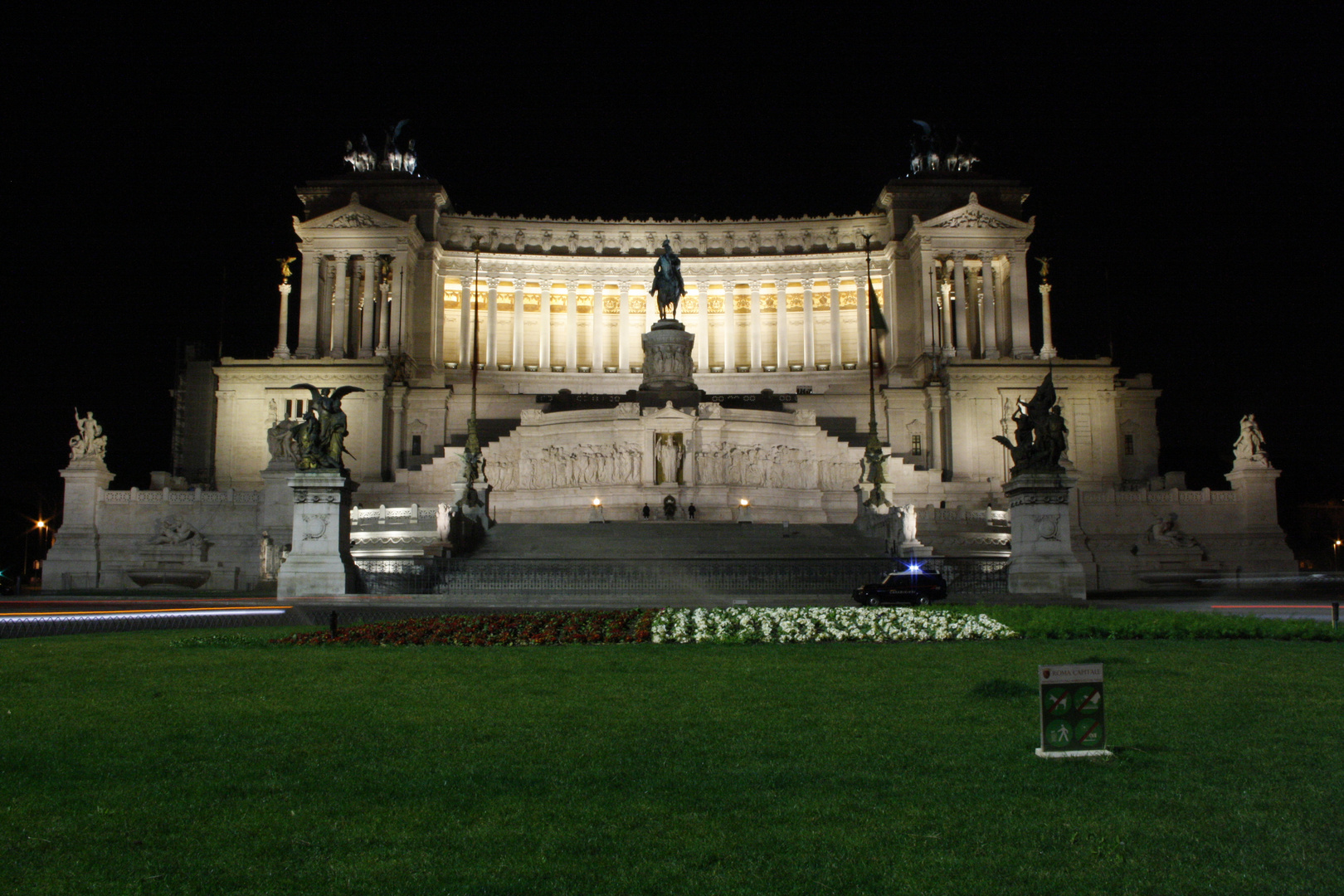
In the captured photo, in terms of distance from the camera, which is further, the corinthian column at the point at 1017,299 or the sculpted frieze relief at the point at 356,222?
the corinthian column at the point at 1017,299

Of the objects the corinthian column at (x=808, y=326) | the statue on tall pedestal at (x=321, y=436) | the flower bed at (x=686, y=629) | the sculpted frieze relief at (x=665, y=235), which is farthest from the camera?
the sculpted frieze relief at (x=665, y=235)

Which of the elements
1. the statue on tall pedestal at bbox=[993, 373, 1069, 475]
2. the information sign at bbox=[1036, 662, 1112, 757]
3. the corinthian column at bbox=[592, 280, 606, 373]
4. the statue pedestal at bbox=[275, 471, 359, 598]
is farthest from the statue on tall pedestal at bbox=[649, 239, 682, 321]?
the information sign at bbox=[1036, 662, 1112, 757]

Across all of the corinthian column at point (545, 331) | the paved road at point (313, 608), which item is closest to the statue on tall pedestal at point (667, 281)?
the corinthian column at point (545, 331)

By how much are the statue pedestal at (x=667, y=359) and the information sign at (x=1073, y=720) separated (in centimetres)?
5547

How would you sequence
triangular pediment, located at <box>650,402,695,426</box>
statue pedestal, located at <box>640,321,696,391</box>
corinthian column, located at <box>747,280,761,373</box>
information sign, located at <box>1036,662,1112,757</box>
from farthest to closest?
corinthian column, located at <box>747,280,761,373</box>, statue pedestal, located at <box>640,321,696,391</box>, triangular pediment, located at <box>650,402,695,426</box>, information sign, located at <box>1036,662,1112,757</box>

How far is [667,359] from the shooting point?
65.7m

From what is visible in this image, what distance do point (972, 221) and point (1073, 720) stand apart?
77169 mm

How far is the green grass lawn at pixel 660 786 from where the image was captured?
704 cm

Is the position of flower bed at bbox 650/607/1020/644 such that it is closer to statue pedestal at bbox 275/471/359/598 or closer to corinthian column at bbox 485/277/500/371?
statue pedestal at bbox 275/471/359/598

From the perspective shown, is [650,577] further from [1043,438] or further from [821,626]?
[821,626]

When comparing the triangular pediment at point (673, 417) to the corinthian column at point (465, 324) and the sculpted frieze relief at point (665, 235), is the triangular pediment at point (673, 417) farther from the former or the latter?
the sculpted frieze relief at point (665, 235)

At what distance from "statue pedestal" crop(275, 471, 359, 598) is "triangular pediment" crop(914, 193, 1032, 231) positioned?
2399 inches

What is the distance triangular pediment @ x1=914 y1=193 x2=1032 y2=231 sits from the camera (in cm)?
8212

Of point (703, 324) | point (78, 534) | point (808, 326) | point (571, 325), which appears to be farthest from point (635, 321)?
point (78, 534)
